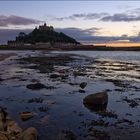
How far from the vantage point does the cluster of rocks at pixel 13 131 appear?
14.0 meters

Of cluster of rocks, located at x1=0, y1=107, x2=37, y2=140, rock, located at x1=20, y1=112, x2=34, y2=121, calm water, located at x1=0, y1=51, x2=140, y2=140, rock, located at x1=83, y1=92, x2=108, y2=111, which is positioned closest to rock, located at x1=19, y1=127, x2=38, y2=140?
cluster of rocks, located at x1=0, y1=107, x2=37, y2=140

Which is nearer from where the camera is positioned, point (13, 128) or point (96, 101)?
point (13, 128)

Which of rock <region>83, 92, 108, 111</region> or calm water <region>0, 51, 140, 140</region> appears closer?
calm water <region>0, 51, 140, 140</region>

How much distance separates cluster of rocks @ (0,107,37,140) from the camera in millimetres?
13969

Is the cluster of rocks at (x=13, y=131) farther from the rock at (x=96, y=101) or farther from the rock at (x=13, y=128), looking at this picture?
the rock at (x=96, y=101)

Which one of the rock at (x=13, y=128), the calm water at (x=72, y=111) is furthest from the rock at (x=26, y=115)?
the rock at (x=13, y=128)

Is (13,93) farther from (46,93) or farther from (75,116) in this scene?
(75,116)

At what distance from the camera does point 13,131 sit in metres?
15.6

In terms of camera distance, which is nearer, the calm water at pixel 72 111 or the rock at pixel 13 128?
the rock at pixel 13 128

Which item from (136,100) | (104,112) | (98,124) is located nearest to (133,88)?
(136,100)

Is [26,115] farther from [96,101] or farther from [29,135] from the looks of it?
[96,101]

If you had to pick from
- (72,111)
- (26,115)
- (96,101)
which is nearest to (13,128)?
(26,115)

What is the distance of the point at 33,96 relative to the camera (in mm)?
26641

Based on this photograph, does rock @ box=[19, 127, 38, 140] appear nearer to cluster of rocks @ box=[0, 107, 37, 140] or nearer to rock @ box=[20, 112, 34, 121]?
cluster of rocks @ box=[0, 107, 37, 140]
